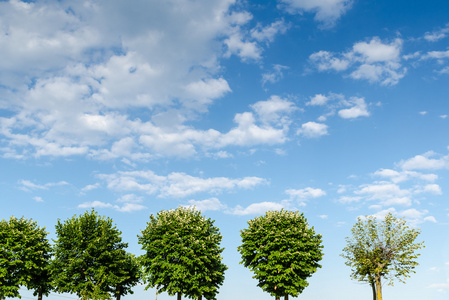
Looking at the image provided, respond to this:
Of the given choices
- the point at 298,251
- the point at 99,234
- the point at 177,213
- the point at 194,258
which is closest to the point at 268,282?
the point at 298,251

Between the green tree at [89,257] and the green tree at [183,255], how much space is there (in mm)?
4972

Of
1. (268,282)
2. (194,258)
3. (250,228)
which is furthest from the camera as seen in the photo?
(250,228)

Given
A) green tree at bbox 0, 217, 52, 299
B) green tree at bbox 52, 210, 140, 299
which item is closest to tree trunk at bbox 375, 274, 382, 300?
green tree at bbox 52, 210, 140, 299

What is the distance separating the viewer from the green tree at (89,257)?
5903 cm

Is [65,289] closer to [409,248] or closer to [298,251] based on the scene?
[298,251]

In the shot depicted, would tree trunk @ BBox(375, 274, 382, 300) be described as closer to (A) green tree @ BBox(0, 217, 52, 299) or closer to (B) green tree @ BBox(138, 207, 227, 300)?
(B) green tree @ BBox(138, 207, 227, 300)

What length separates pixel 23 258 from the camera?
63125 mm

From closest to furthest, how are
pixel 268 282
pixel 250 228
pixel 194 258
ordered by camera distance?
pixel 194 258 → pixel 268 282 → pixel 250 228

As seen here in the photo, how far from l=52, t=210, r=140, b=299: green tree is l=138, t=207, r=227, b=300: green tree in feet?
16.3

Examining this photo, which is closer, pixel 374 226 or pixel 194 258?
pixel 194 258

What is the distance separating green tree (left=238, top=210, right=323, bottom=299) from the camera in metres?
60.0

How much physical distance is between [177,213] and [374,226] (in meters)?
35.9

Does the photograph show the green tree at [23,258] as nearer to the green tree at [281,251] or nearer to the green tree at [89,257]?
the green tree at [89,257]

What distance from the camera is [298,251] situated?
2395 inches
